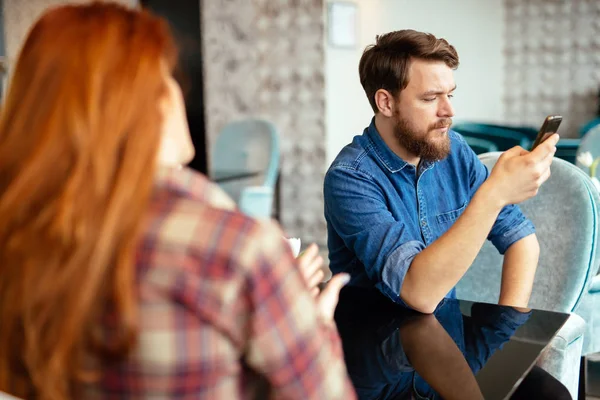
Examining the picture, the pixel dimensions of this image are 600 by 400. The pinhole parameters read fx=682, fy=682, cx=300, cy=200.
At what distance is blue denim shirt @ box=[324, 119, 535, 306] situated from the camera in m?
1.34

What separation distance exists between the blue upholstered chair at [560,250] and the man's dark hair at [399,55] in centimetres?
38

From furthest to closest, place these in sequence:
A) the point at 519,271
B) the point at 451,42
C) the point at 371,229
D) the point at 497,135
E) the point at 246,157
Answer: the point at 451,42
the point at 497,135
the point at 246,157
the point at 519,271
the point at 371,229

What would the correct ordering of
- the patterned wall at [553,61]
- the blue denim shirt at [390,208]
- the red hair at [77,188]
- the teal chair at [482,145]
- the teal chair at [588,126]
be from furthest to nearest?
the patterned wall at [553,61] < the teal chair at [588,126] < the teal chair at [482,145] < the blue denim shirt at [390,208] < the red hair at [77,188]

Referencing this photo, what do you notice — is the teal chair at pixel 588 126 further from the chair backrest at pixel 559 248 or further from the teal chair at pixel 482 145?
the chair backrest at pixel 559 248

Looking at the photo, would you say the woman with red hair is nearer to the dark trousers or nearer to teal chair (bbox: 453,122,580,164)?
the dark trousers

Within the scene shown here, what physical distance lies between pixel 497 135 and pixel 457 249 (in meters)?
4.60

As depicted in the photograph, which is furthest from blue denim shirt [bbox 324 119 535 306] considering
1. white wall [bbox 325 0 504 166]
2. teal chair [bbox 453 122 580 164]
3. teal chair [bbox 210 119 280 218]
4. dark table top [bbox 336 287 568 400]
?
teal chair [bbox 453 122 580 164]

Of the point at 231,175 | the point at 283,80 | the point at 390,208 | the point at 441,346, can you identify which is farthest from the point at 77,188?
the point at 283,80

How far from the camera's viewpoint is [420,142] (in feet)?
5.13

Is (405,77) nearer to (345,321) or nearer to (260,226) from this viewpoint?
(345,321)

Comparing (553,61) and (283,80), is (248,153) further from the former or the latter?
(553,61)

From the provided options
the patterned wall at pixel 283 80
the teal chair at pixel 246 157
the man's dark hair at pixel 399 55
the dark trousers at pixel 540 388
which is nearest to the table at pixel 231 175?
the teal chair at pixel 246 157

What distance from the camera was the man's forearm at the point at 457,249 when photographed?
123cm

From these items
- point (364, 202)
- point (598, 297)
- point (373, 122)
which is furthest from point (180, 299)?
point (598, 297)
